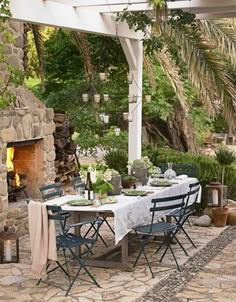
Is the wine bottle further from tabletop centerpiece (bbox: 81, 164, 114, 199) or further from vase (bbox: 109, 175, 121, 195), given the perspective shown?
vase (bbox: 109, 175, 121, 195)

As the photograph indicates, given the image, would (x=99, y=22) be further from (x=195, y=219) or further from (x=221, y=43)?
(x=195, y=219)

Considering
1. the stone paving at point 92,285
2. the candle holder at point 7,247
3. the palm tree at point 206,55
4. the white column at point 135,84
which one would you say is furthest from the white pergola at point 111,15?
the stone paving at point 92,285

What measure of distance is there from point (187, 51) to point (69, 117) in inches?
126

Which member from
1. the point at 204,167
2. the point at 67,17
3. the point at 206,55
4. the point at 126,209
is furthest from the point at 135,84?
the point at 126,209

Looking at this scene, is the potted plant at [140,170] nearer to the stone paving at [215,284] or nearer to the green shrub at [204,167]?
the stone paving at [215,284]

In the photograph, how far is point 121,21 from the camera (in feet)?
27.4

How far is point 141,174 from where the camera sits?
7414 millimetres

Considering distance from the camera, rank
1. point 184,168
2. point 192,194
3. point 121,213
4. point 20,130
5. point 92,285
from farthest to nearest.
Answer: point 184,168 → point 20,130 → point 192,194 → point 121,213 → point 92,285

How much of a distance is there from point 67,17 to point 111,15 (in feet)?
4.23

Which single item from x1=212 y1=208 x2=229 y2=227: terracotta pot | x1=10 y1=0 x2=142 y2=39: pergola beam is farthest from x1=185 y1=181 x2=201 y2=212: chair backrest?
x1=10 y1=0 x2=142 y2=39: pergola beam

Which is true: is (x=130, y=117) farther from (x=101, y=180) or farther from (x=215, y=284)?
(x=215, y=284)

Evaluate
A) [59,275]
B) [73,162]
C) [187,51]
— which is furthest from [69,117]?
[59,275]

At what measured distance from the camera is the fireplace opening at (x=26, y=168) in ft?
27.5

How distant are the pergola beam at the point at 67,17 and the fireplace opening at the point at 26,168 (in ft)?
6.01
